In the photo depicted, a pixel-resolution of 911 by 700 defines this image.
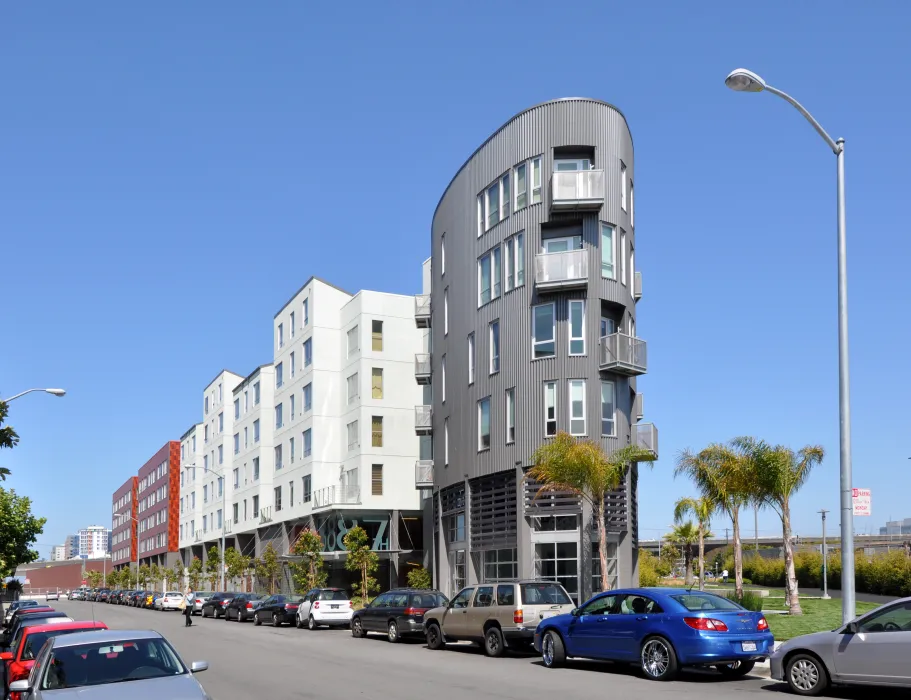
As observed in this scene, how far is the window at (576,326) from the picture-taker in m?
38.6

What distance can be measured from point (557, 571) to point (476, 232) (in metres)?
14.9

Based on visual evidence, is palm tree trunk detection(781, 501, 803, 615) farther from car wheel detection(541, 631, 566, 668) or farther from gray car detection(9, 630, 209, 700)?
gray car detection(9, 630, 209, 700)

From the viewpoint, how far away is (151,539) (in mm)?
131750

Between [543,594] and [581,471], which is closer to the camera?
[543,594]

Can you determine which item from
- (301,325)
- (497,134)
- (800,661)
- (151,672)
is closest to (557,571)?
(497,134)

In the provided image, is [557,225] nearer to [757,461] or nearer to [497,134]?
[497,134]

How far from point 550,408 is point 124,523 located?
438 feet

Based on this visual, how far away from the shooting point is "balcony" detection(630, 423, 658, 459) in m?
39.3

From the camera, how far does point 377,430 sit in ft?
202

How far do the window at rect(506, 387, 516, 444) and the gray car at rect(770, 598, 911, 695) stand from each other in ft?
79.8

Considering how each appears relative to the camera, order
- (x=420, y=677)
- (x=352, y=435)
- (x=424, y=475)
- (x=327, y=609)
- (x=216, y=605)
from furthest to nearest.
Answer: (x=352, y=435)
(x=216, y=605)
(x=424, y=475)
(x=327, y=609)
(x=420, y=677)

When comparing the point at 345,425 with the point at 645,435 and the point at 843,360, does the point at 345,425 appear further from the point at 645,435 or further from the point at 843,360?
the point at 843,360

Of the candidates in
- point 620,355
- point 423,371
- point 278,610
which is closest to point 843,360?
point 620,355

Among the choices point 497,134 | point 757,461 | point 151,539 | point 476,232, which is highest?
point 497,134
